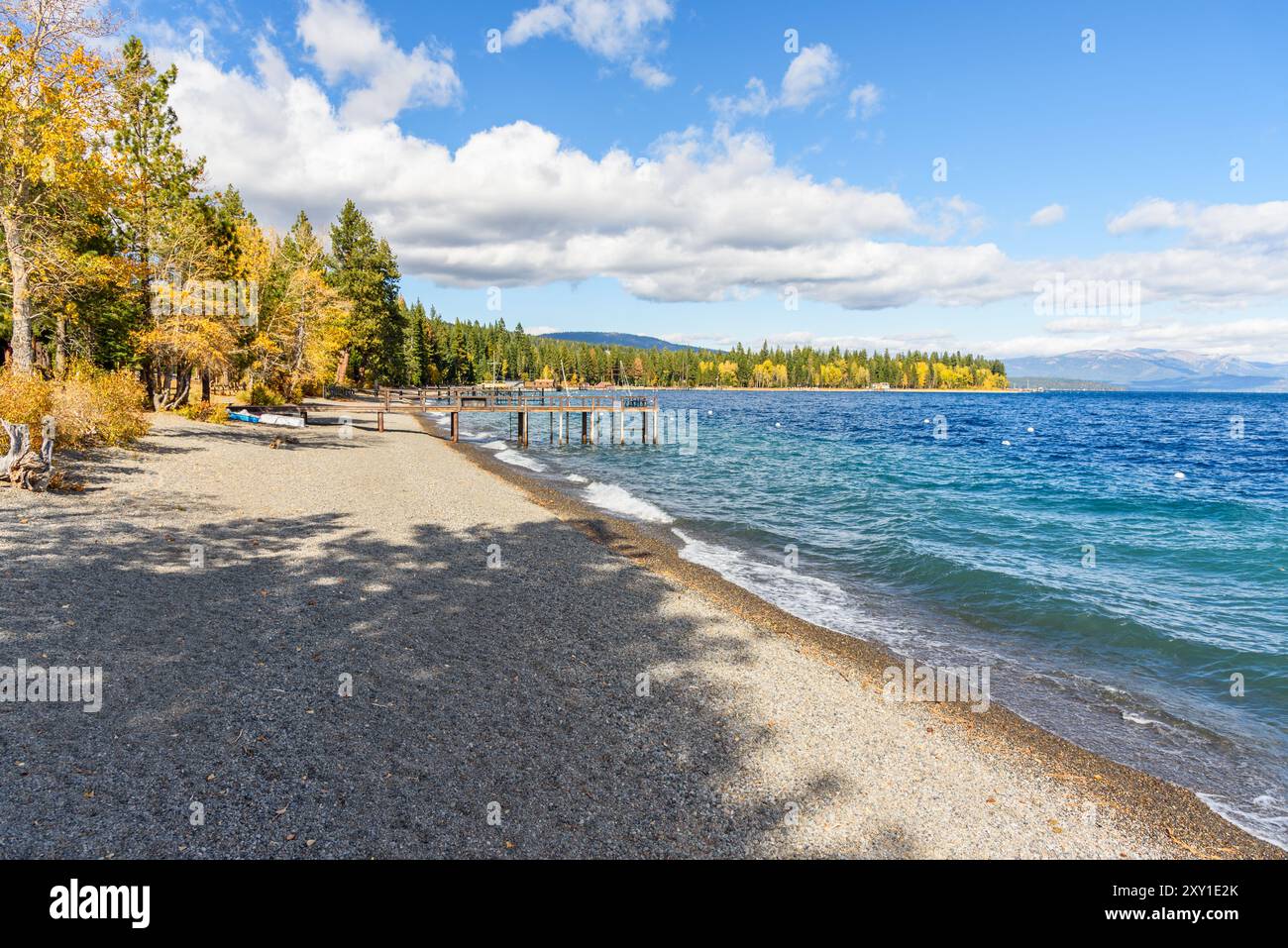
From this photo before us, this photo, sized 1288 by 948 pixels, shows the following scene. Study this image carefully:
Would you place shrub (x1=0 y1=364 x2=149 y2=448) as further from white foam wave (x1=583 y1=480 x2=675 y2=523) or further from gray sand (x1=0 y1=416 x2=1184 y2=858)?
white foam wave (x1=583 y1=480 x2=675 y2=523)

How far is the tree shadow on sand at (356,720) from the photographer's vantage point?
559 cm

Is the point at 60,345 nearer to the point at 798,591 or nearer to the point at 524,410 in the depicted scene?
the point at 524,410

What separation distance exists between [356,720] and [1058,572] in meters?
17.7

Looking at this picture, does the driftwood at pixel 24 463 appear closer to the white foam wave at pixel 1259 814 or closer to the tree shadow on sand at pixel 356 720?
the tree shadow on sand at pixel 356 720

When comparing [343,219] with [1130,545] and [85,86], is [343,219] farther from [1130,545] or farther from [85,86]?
[1130,545]

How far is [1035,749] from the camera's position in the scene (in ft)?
27.6

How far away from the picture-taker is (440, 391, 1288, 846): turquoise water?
946cm

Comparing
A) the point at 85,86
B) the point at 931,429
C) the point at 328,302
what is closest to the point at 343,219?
the point at 328,302

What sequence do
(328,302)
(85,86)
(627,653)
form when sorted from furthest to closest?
(328,302) < (85,86) < (627,653)

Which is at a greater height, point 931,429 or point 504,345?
point 504,345

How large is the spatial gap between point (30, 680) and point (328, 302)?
52.2m

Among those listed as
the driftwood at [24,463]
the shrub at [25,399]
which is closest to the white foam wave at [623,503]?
the driftwood at [24,463]

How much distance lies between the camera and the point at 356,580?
484 inches

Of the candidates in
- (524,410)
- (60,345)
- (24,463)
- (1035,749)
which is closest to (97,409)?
(24,463)
